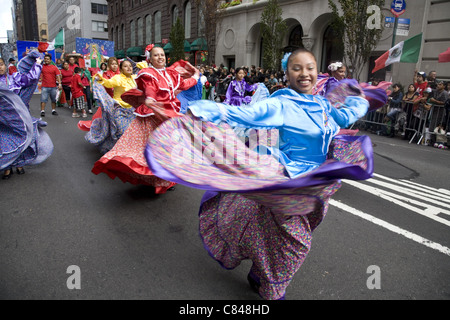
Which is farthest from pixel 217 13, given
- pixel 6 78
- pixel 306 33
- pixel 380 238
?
pixel 380 238

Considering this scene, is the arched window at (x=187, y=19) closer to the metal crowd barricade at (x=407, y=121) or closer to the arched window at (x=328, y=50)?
the arched window at (x=328, y=50)

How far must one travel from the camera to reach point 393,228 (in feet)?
12.8

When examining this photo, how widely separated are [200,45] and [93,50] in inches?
369

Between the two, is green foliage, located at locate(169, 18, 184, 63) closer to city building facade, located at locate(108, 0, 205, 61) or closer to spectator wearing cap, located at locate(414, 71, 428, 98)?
city building facade, located at locate(108, 0, 205, 61)

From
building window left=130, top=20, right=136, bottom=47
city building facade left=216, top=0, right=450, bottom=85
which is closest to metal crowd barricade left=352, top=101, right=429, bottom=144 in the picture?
city building facade left=216, top=0, right=450, bottom=85

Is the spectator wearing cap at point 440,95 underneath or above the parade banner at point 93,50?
underneath

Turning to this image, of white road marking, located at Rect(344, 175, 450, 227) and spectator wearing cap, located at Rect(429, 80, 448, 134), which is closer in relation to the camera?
white road marking, located at Rect(344, 175, 450, 227)

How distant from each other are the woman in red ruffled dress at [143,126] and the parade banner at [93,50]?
15759 millimetres

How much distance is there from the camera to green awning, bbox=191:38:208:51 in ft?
87.8

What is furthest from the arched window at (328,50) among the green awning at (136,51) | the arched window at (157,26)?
the green awning at (136,51)

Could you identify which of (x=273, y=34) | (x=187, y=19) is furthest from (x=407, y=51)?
(x=187, y=19)

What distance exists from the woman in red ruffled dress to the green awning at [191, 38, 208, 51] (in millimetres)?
23175

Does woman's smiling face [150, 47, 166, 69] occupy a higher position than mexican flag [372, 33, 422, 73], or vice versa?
mexican flag [372, 33, 422, 73]

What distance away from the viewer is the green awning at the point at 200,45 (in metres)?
26.8
